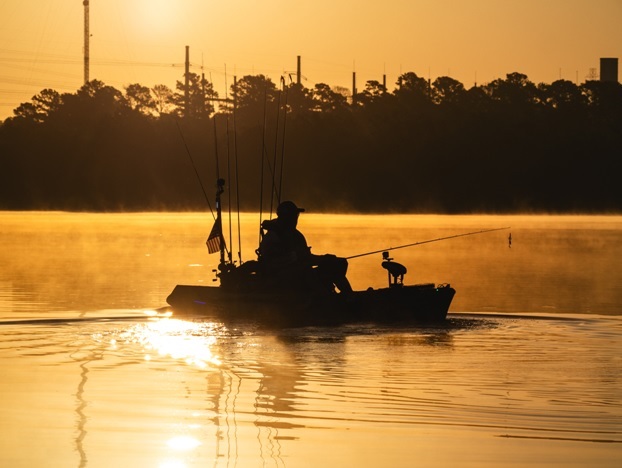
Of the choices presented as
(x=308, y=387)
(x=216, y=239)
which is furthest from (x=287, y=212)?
(x=308, y=387)

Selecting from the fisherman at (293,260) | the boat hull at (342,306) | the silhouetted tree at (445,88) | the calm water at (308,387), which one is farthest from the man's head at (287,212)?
the silhouetted tree at (445,88)

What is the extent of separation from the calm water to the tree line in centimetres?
9281

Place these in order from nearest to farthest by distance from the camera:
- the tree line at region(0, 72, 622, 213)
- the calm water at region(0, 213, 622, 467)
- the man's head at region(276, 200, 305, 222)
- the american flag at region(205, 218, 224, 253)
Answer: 1. the calm water at region(0, 213, 622, 467)
2. the man's head at region(276, 200, 305, 222)
3. the american flag at region(205, 218, 224, 253)
4. the tree line at region(0, 72, 622, 213)

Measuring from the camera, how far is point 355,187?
429ft

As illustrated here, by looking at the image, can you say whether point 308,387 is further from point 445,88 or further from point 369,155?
point 445,88

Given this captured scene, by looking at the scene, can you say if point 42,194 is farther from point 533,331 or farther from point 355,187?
point 533,331

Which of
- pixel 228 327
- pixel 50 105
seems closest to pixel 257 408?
pixel 228 327

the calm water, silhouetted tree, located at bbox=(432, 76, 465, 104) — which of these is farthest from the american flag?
silhouetted tree, located at bbox=(432, 76, 465, 104)

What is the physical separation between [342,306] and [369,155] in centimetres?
10596

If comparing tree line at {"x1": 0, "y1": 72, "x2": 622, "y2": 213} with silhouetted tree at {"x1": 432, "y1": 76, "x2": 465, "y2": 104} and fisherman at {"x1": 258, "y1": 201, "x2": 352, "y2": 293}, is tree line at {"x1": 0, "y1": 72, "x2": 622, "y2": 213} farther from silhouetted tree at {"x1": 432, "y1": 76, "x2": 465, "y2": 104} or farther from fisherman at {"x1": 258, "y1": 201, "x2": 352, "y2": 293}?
fisherman at {"x1": 258, "y1": 201, "x2": 352, "y2": 293}

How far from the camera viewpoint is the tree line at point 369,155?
127 metres

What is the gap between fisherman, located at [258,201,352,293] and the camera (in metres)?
24.6

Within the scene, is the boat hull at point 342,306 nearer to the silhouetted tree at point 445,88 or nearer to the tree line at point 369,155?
the tree line at point 369,155

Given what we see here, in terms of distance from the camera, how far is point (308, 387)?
57.4 feet
